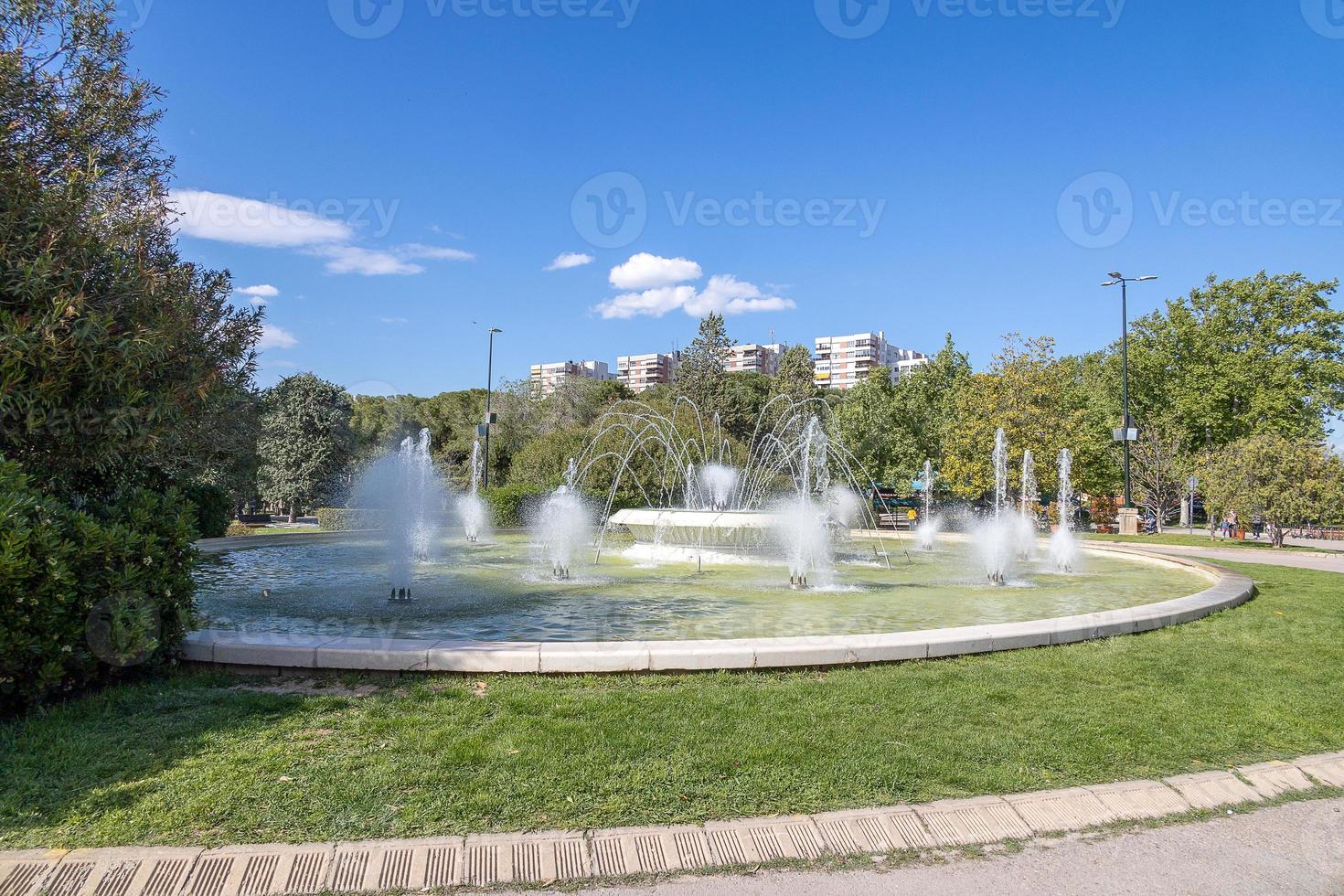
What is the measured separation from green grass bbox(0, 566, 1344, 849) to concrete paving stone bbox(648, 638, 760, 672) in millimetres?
94

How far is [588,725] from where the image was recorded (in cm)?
459

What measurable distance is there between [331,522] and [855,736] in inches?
962

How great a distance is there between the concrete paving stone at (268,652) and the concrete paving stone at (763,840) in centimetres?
335

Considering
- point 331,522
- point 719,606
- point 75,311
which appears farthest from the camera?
point 331,522

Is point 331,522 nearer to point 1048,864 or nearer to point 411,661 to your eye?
point 411,661

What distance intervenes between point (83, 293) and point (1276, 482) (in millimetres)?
27605

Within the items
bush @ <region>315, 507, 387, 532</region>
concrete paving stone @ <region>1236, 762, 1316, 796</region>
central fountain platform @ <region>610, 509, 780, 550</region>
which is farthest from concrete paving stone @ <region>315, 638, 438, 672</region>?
bush @ <region>315, 507, 387, 532</region>

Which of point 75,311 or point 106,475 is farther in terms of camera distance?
point 106,475

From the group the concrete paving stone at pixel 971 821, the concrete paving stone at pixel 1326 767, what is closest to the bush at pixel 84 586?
the concrete paving stone at pixel 971 821

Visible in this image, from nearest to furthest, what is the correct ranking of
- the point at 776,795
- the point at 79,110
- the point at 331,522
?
the point at 776,795, the point at 79,110, the point at 331,522

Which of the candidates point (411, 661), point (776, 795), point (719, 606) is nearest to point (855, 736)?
point (776, 795)

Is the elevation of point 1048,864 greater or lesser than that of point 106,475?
lesser

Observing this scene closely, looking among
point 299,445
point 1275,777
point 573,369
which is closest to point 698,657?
point 1275,777

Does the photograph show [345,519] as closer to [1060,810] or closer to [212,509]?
[212,509]
